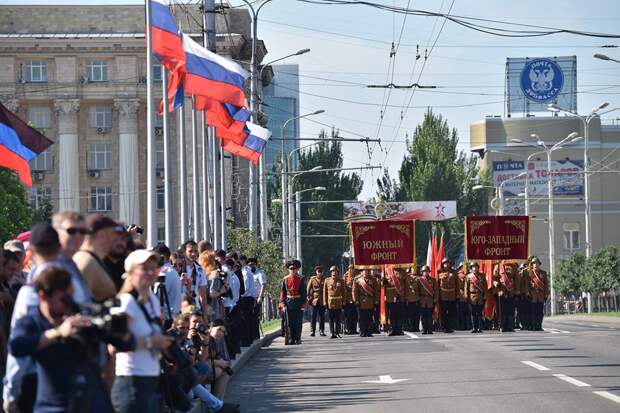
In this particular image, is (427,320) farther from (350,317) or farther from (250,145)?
(250,145)

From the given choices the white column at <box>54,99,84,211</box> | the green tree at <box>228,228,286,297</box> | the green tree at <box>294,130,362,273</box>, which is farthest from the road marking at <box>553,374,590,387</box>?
the green tree at <box>294,130,362,273</box>

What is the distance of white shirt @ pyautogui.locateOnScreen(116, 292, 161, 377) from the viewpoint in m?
9.65

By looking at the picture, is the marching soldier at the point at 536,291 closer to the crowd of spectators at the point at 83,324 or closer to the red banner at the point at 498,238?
the red banner at the point at 498,238

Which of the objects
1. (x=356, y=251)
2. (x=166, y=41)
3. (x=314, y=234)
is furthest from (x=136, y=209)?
(x=166, y=41)

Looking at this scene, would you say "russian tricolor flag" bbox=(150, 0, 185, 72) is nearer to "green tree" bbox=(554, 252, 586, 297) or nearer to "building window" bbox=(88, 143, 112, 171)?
"green tree" bbox=(554, 252, 586, 297)

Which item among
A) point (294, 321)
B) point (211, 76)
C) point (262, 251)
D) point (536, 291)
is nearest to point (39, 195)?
point (262, 251)

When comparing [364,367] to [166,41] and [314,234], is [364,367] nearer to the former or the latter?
[166,41]

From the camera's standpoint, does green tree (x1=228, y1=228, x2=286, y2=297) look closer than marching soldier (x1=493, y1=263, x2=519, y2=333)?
No

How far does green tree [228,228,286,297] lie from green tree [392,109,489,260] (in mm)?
48841

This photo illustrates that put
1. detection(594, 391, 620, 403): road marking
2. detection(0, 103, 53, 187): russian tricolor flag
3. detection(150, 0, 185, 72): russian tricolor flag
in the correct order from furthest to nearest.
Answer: detection(150, 0, 185, 72): russian tricolor flag, detection(0, 103, 53, 187): russian tricolor flag, detection(594, 391, 620, 403): road marking

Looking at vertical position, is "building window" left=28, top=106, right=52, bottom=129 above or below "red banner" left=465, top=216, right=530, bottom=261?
above

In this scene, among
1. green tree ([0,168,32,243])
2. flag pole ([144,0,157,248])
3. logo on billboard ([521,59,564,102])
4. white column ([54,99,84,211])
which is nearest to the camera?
flag pole ([144,0,157,248])

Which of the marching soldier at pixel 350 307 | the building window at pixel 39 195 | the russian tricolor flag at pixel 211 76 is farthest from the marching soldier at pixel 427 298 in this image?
the building window at pixel 39 195

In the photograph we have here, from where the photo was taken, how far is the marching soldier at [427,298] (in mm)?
35344
